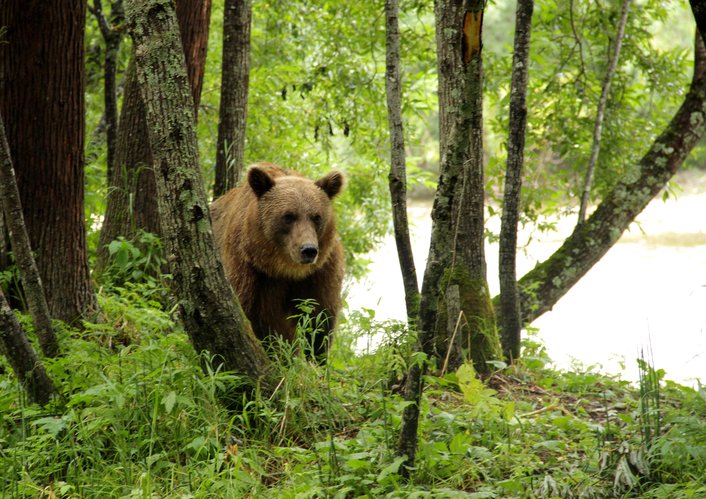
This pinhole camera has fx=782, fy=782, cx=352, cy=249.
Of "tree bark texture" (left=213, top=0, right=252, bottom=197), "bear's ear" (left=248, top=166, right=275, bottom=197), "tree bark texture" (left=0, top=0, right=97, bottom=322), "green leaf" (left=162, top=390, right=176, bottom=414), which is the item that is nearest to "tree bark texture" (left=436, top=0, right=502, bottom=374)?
"bear's ear" (left=248, top=166, right=275, bottom=197)

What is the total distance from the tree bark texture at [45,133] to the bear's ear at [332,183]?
73.5 inches

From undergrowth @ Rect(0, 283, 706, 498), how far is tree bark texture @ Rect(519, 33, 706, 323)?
265 cm

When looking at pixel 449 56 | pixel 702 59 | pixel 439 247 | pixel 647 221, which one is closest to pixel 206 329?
pixel 439 247

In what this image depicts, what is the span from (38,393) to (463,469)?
2368mm

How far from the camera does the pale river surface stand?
38.5 ft

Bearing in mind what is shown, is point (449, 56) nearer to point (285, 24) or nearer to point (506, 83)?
point (506, 83)

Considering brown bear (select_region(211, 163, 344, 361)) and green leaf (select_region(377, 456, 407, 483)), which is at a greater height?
brown bear (select_region(211, 163, 344, 361))

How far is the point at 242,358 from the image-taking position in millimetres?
4285

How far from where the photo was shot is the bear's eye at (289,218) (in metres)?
5.89

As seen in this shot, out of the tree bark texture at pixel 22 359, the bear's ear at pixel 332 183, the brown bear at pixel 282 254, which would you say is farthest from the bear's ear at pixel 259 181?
the tree bark texture at pixel 22 359

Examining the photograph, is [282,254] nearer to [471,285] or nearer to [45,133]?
[471,285]

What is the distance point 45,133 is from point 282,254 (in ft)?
6.17

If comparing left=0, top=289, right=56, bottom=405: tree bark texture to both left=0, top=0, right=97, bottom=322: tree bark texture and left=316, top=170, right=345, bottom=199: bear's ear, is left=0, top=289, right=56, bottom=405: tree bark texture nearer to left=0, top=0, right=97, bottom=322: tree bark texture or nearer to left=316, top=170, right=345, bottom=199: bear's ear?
left=0, top=0, right=97, bottom=322: tree bark texture

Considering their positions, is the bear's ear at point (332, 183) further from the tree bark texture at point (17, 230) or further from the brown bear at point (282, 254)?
the tree bark texture at point (17, 230)
